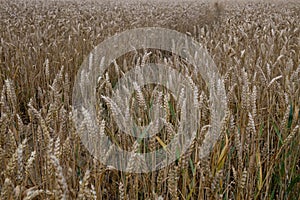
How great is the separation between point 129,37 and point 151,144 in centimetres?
285

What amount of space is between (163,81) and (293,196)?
828mm

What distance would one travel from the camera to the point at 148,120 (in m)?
1.45

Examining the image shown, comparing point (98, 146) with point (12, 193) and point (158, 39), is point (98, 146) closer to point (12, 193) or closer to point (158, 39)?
point (12, 193)

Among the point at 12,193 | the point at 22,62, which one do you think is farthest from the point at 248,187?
the point at 22,62

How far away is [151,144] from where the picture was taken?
0.83m

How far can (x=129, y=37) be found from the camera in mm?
3578

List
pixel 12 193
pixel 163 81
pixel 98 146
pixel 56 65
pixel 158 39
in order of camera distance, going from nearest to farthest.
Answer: pixel 12 193, pixel 98 146, pixel 163 81, pixel 56 65, pixel 158 39

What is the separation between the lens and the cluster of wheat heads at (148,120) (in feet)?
2.57

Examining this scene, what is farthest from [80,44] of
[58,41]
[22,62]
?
[22,62]

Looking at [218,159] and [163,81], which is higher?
[163,81]

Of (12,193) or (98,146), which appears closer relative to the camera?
(12,193)

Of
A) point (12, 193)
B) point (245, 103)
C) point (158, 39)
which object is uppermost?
point (158, 39)

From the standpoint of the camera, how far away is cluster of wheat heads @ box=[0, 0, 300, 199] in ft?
2.57

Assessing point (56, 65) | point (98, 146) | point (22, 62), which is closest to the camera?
point (98, 146)
